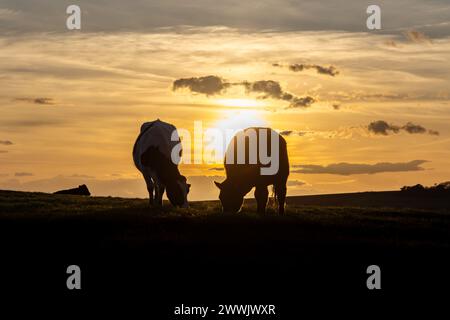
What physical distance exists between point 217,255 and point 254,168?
9.75 metres

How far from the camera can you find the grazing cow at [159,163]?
115 ft

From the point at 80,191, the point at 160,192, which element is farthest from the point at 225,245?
the point at 80,191

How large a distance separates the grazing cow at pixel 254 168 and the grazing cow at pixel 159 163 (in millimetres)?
2729

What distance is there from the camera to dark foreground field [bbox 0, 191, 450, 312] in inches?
789

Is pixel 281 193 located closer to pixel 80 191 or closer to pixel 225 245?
pixel 225 245

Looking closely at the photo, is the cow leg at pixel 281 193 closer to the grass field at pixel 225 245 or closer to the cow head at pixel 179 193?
the grass field at pixel 225 245

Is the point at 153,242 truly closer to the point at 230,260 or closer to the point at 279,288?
the point at 230,260

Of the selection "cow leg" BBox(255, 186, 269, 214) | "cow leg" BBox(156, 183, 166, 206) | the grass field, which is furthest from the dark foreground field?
"cow leg" BBox(156, 183, 166, 206)

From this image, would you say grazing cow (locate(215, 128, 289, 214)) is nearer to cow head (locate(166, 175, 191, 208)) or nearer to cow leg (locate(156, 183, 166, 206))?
cow head (locate(166, 175, 191, 208))

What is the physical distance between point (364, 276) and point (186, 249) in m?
5.26

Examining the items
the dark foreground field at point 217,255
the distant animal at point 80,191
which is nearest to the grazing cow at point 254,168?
the dark foreground field at point 217,255

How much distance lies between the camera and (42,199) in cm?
4038

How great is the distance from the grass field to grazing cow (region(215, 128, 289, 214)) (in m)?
1.03
